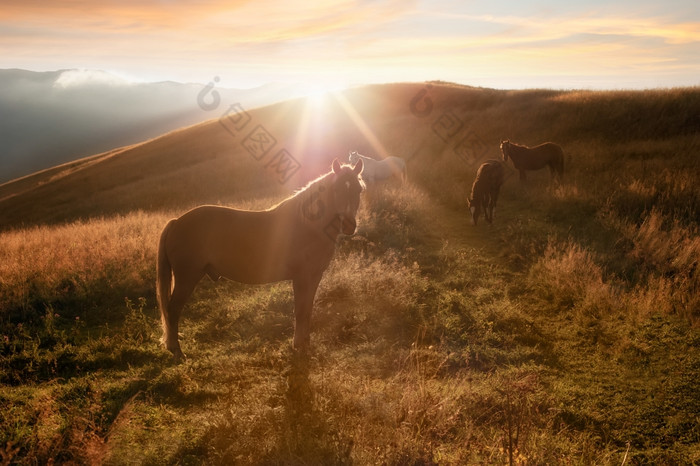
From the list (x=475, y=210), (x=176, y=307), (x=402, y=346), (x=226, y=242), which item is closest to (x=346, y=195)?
(x=226, y=242)

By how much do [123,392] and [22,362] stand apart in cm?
226

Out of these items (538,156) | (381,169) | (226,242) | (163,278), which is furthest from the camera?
(381,169)

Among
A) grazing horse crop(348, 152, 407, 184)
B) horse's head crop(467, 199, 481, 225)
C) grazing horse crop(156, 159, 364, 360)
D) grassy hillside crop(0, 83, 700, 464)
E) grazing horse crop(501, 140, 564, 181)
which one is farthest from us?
grazing horse crop(348, 152, 407, 184)

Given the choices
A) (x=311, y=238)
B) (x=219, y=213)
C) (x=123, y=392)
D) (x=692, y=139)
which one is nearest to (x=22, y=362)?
(x=123, y=392)

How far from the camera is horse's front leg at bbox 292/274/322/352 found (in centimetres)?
607

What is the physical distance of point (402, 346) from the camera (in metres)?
6.57

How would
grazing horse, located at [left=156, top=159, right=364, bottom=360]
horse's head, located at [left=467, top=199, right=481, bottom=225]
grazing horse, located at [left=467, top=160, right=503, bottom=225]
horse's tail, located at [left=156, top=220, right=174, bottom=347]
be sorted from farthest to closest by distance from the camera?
horse's head, located at [left=467, top=199, right=481, bottom=225]
grazing horse, located at [left=467, top=160, right=503, bottom=225]
horse's tail, located at [left=156, top=220, right=174, bottom=347]
grazing horse, located at [left=156, top=159, right=364, bottom=360]

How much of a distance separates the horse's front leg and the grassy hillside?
1.04ft

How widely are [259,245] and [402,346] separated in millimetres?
2843

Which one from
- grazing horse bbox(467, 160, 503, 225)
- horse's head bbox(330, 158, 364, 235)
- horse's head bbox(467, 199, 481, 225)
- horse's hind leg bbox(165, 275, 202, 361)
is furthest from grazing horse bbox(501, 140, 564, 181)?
horse's hind leg bbox(165, 275, 202, 361)

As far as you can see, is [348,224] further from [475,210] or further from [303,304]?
[475,210]

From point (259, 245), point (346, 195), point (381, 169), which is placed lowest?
point (259, 245)

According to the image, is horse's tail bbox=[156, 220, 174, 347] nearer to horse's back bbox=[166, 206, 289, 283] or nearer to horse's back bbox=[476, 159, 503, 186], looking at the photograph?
horse's back bbox=[166, 206, 289, 283]

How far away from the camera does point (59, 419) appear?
4316mm
